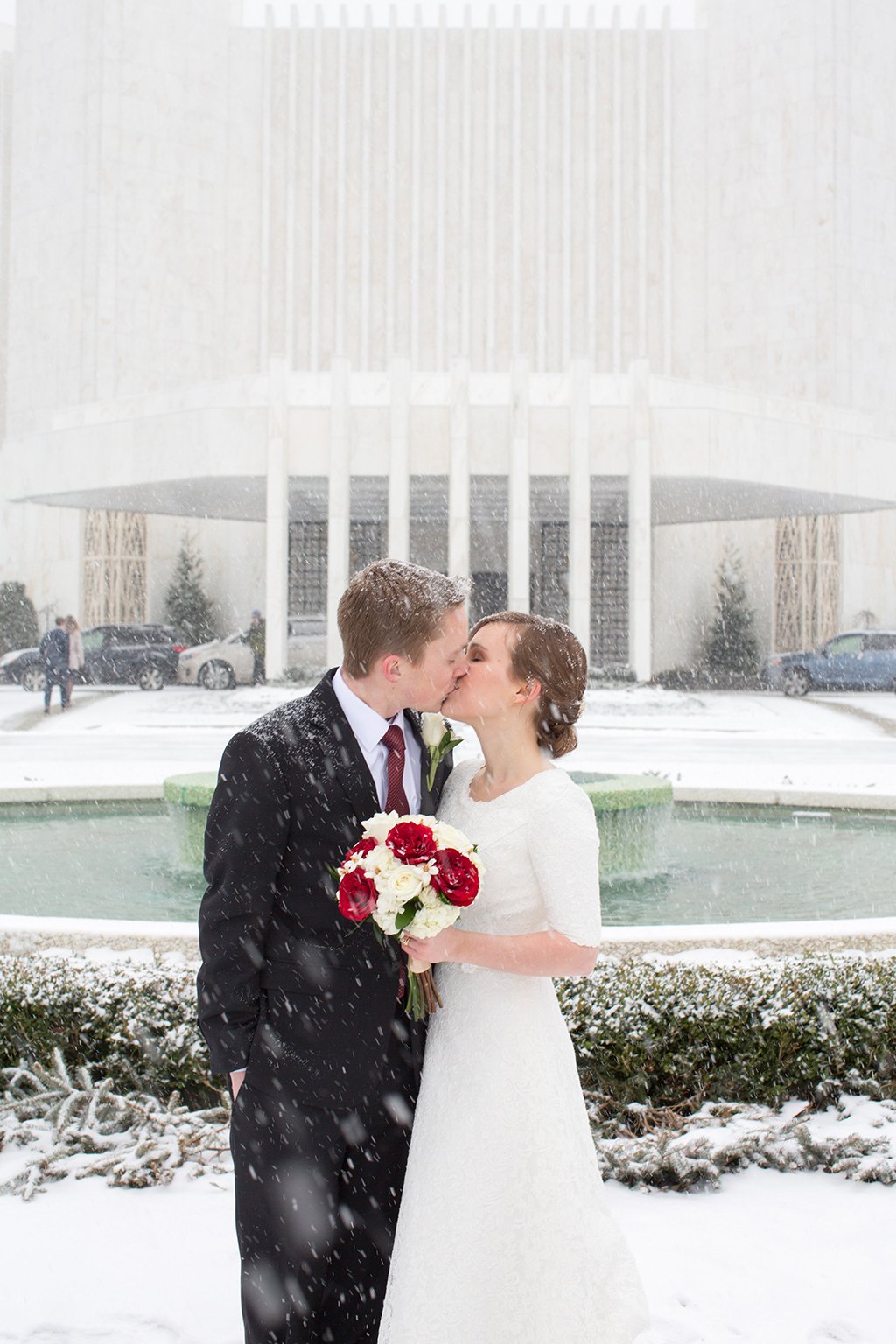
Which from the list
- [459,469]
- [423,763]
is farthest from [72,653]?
[423,763]

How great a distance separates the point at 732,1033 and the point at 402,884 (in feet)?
7.32

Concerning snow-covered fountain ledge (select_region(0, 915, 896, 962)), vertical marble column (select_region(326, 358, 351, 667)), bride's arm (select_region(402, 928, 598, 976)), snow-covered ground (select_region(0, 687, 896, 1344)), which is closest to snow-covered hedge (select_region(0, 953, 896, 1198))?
snow-covered ground (select_region(0, 687, 896, 1344))

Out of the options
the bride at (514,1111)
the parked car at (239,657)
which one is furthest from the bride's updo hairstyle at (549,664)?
the parked car at (239,657)

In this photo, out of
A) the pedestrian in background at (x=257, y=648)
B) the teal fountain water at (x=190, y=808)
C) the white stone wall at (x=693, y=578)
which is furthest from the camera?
the white stone wall at (x=693, y=578)

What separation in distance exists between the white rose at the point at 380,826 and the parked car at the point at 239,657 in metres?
23.5

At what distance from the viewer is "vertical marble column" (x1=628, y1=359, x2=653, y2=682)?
25.0 metres

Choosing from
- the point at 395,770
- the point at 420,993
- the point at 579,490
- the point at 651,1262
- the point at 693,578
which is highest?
the point at 579,490

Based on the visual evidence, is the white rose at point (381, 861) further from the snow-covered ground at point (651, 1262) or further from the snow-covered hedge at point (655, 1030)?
the snow-covered hedge at point (655, 1030)

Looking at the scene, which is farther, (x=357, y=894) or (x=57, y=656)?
(x=57, y=656)

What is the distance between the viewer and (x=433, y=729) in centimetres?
256

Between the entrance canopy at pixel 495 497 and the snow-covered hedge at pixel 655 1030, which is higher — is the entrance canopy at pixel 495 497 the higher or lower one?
the higher one

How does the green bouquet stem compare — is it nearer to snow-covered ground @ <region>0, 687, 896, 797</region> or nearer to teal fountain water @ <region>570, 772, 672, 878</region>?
teal fountain water @ <region>570, 772, 672, 878</region>

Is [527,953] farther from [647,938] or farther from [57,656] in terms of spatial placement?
[57,656]

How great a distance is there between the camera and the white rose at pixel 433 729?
2.56m
